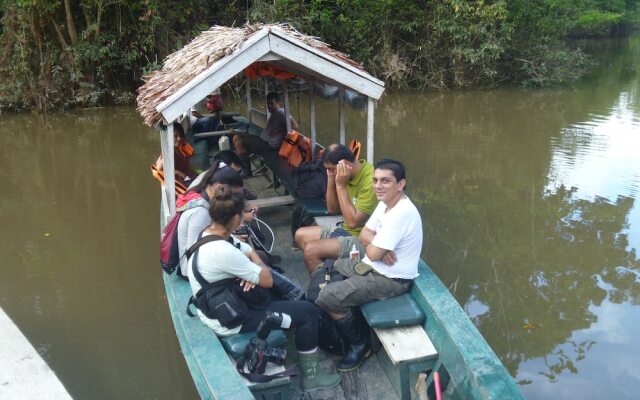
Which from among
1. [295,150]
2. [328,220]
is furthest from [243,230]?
[295,150]

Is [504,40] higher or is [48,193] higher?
[504,40]

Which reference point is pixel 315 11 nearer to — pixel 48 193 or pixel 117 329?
pixel 48 193

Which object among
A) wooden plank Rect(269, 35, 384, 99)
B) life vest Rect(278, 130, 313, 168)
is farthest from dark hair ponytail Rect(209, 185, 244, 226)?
life vest Rect(278, 130, 313, 168)

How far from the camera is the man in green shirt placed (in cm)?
419

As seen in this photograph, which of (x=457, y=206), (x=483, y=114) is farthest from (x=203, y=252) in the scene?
(x=483, y=114)

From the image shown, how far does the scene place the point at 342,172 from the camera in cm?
420

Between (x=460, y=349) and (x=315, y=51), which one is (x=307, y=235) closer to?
(x=315, y=51)

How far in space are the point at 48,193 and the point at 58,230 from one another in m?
1.64

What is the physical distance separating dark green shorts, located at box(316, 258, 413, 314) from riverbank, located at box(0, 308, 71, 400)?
1827mm

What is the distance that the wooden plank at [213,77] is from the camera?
154 inches

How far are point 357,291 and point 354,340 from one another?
0.41 meters

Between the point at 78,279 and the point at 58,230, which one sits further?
the point at 58,230

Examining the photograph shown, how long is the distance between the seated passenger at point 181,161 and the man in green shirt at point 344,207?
73.4 inches

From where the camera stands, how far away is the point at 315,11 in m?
15.6
